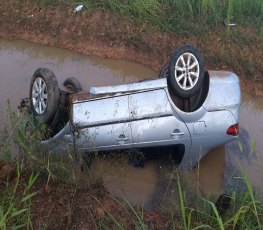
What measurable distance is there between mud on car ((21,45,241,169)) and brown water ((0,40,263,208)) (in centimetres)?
30

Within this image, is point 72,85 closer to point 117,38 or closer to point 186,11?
point 117,38

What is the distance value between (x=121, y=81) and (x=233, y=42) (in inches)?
90.5

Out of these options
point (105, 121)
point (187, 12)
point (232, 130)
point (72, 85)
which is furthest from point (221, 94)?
point (187, 12)

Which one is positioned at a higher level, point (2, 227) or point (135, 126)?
point (135, 126)

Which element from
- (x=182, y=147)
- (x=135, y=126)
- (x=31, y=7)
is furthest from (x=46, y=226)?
(x=31, y=7)

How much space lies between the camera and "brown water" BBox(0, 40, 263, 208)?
538cm

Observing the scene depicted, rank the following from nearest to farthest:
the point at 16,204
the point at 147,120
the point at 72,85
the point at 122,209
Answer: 1. the point at 16,204
2. the point at 122,209
3. the point at 147,120
4. the point at 72,85

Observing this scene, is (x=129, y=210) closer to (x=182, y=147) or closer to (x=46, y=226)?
(x=46, y=226)

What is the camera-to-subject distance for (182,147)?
Answer: 214 inches

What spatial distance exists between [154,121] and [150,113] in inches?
4.0

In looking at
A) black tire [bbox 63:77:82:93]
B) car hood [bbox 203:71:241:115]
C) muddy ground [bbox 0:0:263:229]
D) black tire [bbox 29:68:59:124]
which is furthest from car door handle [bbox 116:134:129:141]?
muddy ground [bbox 0:0:263:229]

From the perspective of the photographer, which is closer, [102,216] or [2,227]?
[2,227]

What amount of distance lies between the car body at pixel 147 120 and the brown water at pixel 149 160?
32cm

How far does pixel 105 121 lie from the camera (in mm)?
5047
